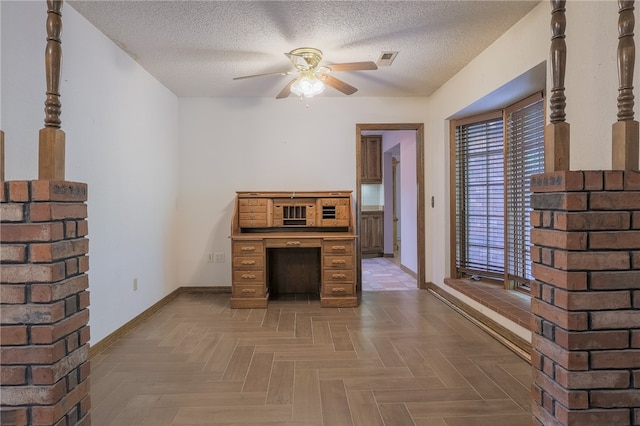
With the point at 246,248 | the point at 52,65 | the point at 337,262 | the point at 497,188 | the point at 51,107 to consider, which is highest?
the point at 52,65

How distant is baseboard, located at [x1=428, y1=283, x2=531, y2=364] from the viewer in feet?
8.06

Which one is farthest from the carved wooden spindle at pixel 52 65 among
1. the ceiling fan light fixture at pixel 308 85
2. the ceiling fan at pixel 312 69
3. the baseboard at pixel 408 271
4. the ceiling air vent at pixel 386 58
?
the baseboard at pixel 408 271

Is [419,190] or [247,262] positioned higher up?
[419,190]

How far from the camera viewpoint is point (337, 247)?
368 cm

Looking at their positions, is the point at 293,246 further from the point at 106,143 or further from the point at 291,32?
the point at 291,32

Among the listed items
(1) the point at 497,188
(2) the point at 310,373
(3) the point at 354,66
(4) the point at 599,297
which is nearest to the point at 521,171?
(1) the point at 497,188

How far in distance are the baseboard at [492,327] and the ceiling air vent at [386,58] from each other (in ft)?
7.94

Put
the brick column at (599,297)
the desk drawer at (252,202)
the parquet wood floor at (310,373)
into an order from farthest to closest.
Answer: the desk drawer at (252,202) < the parquet wood floor at (310,373) < the brick column at (599,297)

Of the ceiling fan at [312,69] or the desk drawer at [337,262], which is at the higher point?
the ceiling fan at [312,69]

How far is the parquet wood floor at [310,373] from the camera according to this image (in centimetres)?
177

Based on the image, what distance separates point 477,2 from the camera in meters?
2.31

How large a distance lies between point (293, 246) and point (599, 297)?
2807 millimetres

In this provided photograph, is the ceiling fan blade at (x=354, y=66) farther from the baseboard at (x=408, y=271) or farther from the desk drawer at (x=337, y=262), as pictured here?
the baseboard at (x=408, y=271)

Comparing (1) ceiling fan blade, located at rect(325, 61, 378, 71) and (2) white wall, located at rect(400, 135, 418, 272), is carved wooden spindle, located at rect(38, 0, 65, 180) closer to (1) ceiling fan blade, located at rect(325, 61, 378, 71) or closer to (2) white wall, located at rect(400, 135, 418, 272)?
(1) ceiling fan blade, located at rect(325, 61, 378, 71)
